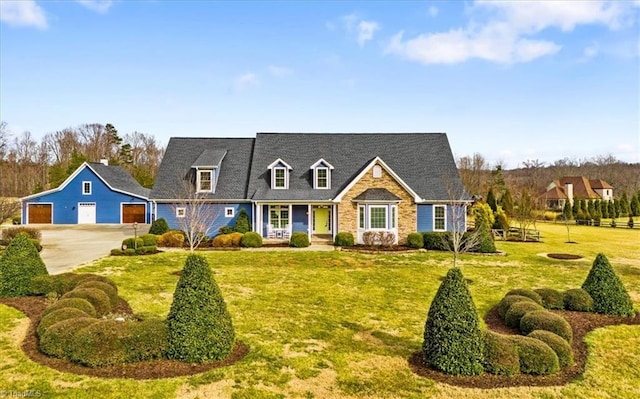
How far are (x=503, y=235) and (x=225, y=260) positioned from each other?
21.9 meters

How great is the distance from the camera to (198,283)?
7590 mm

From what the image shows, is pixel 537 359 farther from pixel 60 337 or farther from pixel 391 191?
pixel 391 191

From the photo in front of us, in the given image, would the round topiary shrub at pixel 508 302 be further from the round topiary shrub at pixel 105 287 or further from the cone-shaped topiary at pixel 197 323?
the round topiary shrub at pixel 105 287

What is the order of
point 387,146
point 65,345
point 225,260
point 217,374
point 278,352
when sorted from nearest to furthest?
1. point 217,374
2. point 65,345
3. point 278,352
4. point 225,260
5. point 387,146

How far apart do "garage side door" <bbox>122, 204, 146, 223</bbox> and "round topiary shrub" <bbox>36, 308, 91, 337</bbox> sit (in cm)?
3383

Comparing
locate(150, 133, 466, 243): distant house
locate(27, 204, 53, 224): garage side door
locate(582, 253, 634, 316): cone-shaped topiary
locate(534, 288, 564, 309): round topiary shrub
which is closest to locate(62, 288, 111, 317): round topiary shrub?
locate(534, 288, 564, 309): round topiary shrub

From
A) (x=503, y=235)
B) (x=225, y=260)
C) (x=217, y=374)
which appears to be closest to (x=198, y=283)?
(x=217, y=374)

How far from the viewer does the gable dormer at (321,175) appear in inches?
1049

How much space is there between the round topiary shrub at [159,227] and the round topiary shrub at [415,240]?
50.2ft

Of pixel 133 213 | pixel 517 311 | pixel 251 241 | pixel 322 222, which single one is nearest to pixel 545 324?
pixel 517 311

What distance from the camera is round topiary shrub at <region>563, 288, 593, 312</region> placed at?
1095 cm

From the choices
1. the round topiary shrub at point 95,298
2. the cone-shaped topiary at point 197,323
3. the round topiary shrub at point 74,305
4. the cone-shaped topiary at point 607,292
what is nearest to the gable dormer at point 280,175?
the round topiary shrub at point 95,298

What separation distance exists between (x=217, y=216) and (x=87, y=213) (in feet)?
67.9

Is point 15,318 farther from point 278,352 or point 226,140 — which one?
point 226,140
